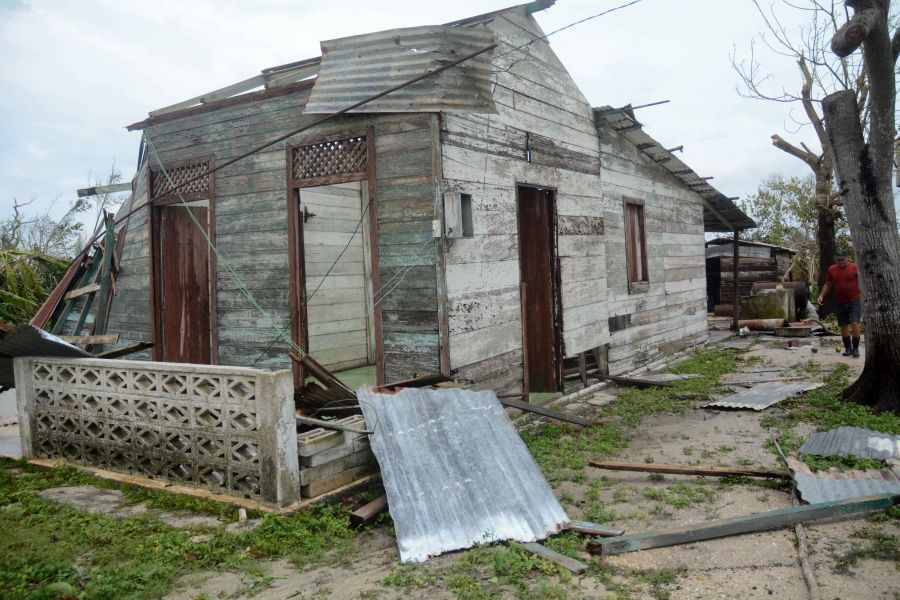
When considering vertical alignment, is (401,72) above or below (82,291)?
above

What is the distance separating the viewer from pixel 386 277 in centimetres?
618

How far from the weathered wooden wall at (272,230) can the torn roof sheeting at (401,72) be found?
192 mm

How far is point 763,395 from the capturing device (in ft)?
26.6

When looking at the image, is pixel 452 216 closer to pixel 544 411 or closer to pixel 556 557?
pixel 544 411

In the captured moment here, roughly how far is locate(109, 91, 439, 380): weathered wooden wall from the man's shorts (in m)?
8.21

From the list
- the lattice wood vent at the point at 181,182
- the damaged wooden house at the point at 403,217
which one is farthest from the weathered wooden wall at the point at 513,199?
the lattice wood vent at the point at 181,182

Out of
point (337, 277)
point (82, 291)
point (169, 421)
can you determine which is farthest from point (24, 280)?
point (169, 421)

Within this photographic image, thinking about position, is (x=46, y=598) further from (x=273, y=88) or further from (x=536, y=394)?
(x=536, y=394)

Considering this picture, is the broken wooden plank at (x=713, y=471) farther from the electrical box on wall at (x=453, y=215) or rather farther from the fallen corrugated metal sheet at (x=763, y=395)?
the fallen corrugated metal sheet at (x=763, y=395)

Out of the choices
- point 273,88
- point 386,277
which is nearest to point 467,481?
point 386,277

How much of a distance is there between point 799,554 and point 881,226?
507cm

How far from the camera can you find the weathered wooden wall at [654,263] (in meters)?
9.80

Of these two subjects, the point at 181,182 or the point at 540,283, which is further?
the point at 540,283

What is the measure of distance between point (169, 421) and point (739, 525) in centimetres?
414
